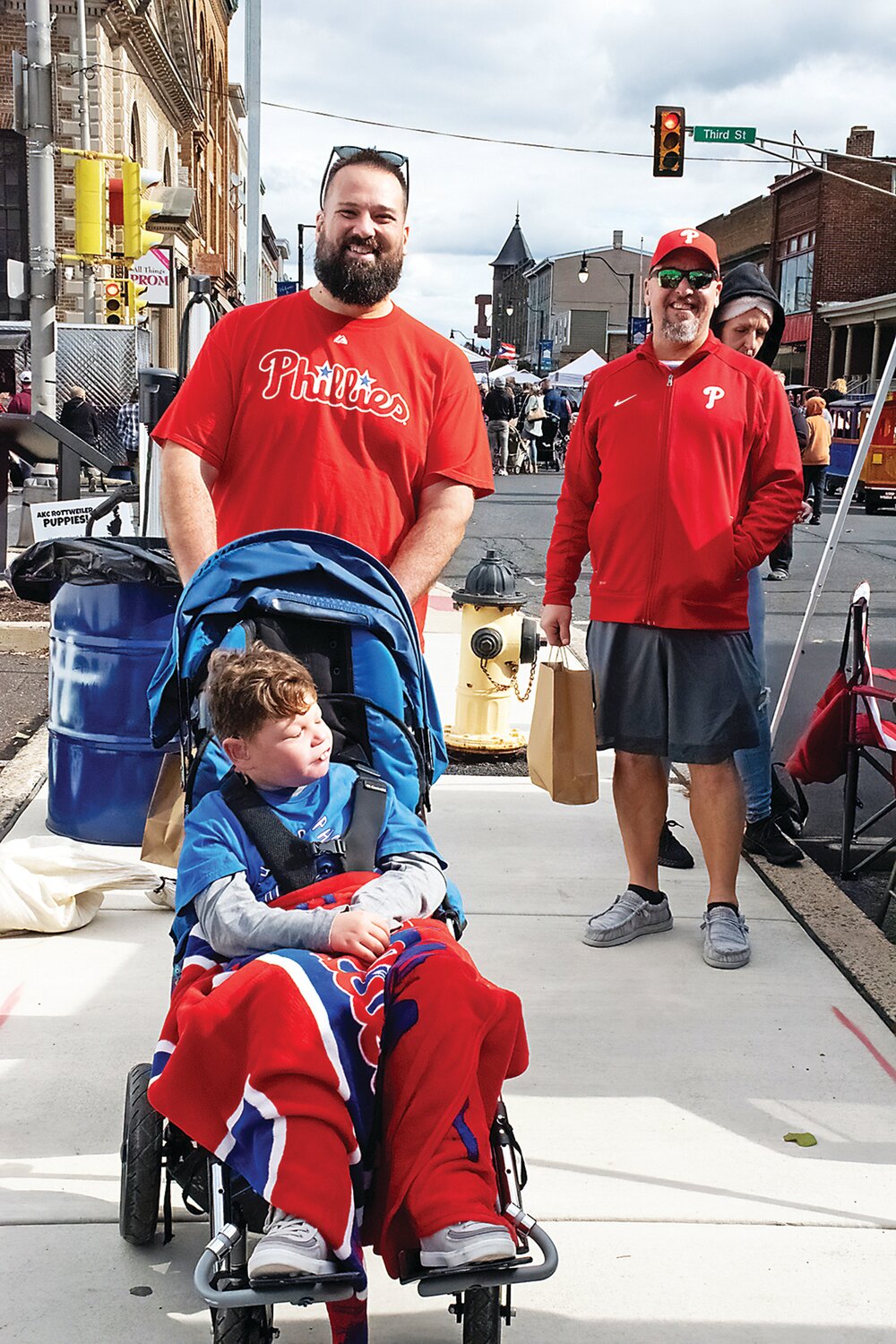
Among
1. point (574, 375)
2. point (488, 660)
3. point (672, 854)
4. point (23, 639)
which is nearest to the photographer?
point (672, 854)

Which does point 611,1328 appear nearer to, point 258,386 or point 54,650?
point 258,386

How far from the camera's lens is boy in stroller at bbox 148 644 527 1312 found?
2285mm

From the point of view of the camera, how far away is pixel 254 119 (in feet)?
65.4

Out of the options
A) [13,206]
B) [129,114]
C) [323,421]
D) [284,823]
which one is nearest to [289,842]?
[284,823]

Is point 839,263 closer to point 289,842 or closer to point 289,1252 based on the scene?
point 289,842

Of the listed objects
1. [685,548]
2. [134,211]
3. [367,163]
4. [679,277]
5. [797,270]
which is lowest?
[685,548]

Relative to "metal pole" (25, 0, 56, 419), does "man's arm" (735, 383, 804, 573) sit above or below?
below

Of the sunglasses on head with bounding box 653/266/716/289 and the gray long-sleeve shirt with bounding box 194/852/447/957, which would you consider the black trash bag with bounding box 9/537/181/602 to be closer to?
the sunglasses on head with bounding box 653/266/716/289

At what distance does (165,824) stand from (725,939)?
71.3 inches

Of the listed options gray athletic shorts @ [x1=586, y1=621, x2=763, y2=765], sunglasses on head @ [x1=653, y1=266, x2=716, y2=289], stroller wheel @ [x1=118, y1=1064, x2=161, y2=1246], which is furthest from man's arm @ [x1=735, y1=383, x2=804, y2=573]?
stroller wheel @ [x1=118, y1=1064, x2=161, y2=1246]

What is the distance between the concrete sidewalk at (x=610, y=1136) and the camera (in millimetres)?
2770

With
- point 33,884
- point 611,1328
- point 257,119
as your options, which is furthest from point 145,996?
point 257,119

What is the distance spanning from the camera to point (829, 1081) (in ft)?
12.3

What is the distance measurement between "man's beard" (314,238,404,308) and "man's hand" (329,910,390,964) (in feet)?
5.72
